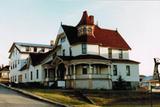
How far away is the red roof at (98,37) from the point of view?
54438 millimetres

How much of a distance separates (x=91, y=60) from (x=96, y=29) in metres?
11.6

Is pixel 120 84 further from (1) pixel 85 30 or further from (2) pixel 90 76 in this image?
(1) pixel 85 30

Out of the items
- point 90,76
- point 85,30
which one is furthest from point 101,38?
point 90,76

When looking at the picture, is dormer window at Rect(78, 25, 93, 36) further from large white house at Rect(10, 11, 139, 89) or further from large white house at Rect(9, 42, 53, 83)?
large white house at Rect(9, 42, 53, 83)

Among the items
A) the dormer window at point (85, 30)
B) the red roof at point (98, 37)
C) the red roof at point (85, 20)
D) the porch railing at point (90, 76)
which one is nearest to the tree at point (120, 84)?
the porch railing at point (90, 76)

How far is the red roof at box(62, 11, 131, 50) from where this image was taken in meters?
54.4

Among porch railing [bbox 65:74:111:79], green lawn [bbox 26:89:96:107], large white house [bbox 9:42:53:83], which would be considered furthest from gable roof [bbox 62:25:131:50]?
large white house [bbox 9:42:53:83]

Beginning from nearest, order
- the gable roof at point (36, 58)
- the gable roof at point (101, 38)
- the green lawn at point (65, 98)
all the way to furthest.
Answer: the green lawn at point (65, 98) < the gable roof at point (101, 38) < the gable roof at point (36, 58)

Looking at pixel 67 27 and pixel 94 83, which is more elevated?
pixel 67 27

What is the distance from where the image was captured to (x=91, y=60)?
4972 cm

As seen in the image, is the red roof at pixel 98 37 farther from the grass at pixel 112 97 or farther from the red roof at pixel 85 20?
the grass at pixel 112 97

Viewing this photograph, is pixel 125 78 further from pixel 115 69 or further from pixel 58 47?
pixel 58 47

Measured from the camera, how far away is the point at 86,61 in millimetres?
49594

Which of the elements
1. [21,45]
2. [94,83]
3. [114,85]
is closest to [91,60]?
[94,83]
